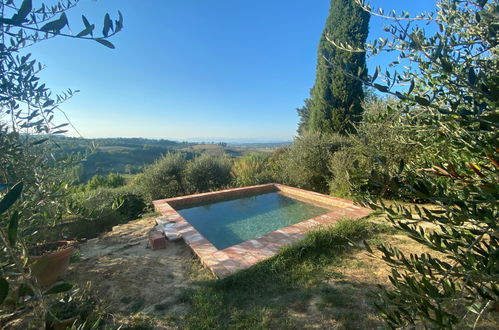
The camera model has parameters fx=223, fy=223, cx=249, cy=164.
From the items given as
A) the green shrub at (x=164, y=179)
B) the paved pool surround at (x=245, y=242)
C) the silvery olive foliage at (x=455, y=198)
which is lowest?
the paved pool surround at (x=245, y=242)

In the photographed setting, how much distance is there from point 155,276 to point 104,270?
0.89 metres

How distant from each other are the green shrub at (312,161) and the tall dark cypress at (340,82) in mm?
2024

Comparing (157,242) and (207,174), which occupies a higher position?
(207,174)

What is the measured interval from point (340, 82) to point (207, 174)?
26.0 ft

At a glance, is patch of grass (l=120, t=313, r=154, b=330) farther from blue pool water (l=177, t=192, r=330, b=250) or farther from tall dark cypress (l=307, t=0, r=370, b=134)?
tall dark cypress (l=307, t=0, r=370, b=134)

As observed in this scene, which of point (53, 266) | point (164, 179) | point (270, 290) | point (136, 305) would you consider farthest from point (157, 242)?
point (164, 179)

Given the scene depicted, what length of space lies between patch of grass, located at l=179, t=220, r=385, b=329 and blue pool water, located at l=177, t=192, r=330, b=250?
170 cm

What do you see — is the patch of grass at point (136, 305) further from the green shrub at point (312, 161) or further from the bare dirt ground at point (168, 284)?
the green shrub at point (312, 161)

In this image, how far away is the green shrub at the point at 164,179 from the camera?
8.44 m

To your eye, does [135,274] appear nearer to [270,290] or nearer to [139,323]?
[139,323]

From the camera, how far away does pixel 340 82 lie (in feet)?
36.4

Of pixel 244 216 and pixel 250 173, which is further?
pixel 250 173

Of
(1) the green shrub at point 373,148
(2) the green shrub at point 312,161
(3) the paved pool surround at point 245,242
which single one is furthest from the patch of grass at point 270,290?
(2) the green shrub at point 312,161

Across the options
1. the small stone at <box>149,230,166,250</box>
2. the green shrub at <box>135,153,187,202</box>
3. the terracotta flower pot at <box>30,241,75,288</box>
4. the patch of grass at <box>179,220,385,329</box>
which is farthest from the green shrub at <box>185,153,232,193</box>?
the patch of grass at <box>179,220,385,329</box>
